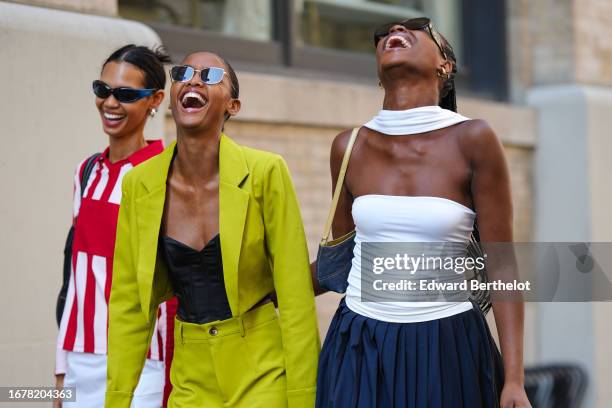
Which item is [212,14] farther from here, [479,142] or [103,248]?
[479,142]

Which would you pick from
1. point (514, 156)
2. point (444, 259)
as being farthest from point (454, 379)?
point (514, 156)

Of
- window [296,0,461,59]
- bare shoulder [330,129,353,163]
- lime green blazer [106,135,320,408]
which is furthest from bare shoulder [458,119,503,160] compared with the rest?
window [296,0,461,59]

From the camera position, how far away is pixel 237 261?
11.7 ft

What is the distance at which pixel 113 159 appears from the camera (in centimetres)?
444

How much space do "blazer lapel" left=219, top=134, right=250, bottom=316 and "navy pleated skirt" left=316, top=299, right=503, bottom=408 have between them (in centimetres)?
43

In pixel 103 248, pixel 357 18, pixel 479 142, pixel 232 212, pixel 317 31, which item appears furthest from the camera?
pixel 357 18

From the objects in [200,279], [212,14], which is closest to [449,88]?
[200,279]

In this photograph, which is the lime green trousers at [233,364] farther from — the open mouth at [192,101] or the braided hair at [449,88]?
the braided hair at [449,88]

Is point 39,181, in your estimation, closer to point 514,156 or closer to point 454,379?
point 454,379

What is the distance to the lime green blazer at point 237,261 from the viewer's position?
11.7 feet

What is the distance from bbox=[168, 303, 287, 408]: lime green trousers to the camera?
357 centimetres

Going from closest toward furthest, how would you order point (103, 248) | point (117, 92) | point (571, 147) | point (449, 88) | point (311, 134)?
1. point (449, 88)
2. point (103, 248)
3. point (117, 92)
4. point (311, 134)
5. point (571, 147)

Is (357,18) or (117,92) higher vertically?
(357,18)

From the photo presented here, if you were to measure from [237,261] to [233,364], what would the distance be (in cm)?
36
